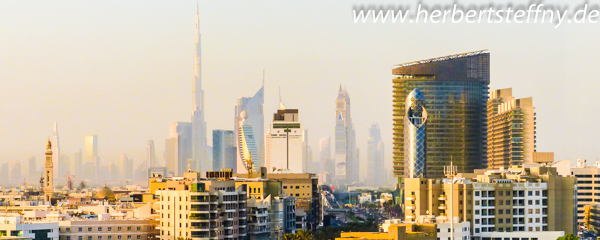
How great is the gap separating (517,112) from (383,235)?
108598 mm

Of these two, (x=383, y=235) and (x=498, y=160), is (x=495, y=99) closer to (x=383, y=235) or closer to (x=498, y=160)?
(x=498, y=160)

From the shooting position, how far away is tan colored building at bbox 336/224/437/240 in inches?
3159

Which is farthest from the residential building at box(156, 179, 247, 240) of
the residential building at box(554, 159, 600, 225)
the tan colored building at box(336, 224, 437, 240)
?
the residential building at box(554, 159, 600, 225)

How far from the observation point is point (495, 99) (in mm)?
197625

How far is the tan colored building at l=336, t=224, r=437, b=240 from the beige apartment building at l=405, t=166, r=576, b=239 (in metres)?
10.2

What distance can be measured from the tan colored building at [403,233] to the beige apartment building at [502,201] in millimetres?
10216

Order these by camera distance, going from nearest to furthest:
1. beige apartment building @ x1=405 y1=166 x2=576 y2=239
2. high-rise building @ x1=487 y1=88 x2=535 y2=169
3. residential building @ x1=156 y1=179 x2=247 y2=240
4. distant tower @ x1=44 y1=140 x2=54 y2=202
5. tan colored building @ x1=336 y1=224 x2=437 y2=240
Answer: tan colored building @ x1=336 y1=224 x2=437 y2=240, residential building @ x1=156 y1=179 x2=247 y2=240, beige apartment building @ x1=405 y1=166 x2=576 y2=239, distant tower @ x1=44 y1=140 x2=54 y2=202, high-rise building @ x1=487 y1=88 x2=535 y2=169

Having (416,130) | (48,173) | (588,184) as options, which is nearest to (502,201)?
(588,184)

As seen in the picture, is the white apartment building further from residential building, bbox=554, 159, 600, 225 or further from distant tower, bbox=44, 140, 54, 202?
residential building, bbox=554, 159, 600, 225

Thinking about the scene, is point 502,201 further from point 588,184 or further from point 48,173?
point 48,173

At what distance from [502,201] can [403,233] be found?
19.4 meters

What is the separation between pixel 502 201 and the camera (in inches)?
3853

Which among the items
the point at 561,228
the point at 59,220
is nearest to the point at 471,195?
the point at 561,228

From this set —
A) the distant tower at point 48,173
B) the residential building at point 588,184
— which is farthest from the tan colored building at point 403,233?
the distant tower at point 48,173
